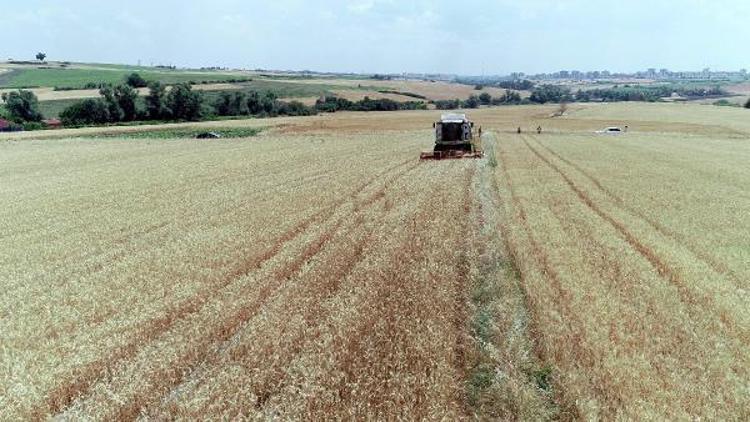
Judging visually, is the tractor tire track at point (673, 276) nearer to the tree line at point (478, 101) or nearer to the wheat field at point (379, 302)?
the wheat field at point (379, 302)

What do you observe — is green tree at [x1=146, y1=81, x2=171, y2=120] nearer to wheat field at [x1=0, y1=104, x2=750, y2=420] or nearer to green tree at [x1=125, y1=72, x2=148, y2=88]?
green tree at [x1=125, y1=72, x2=148, y2=88]

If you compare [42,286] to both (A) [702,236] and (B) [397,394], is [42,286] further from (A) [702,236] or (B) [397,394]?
(A) [702,236]

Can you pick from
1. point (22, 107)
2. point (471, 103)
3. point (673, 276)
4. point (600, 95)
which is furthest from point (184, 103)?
point (600, 95)

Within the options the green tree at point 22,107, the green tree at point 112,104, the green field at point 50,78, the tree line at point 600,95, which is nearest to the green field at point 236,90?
the green tree at point 112,104

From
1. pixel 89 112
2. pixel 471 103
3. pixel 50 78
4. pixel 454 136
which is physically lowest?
pixel 89 112

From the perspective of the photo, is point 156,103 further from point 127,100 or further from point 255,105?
point 255,105

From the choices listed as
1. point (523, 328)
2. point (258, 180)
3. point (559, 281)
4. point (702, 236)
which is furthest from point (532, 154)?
point (523, 328)

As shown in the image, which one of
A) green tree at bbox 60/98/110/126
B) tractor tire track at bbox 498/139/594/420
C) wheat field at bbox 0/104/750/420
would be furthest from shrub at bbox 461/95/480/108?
tractor tire track at bbox 498/139/594/420
